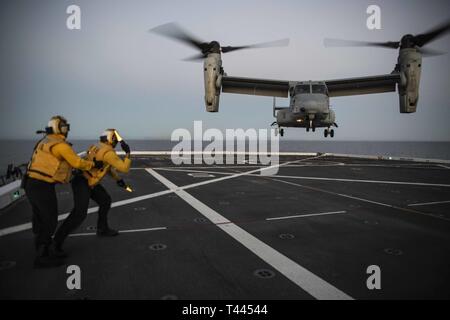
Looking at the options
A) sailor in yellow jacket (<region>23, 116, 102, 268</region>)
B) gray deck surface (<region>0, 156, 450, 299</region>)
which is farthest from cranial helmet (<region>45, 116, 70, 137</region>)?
gray deck surface (<region>0, 156, 450, 299</region>)

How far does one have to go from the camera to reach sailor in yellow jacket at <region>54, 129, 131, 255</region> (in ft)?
13.4

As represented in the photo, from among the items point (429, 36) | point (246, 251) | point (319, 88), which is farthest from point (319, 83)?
point (246, 251)

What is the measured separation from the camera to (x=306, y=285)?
3.24 meters

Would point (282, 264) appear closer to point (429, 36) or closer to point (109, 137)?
point (109, 137)

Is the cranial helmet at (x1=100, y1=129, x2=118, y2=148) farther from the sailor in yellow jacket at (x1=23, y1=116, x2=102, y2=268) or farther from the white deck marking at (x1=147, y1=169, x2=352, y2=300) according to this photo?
the white deck marking at (x1=147, y1=169, x2=352, y2=300)

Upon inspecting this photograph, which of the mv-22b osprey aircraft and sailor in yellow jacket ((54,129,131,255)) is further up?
the mv-22b osprey aircraft

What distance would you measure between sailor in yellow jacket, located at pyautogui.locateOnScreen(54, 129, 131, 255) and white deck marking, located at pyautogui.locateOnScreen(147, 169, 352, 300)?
2.30m

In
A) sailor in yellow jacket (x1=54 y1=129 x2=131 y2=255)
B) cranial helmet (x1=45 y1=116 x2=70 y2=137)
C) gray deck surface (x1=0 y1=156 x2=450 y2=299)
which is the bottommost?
gray deck surface (x1=0 y1=156 x2=450 y2=299)

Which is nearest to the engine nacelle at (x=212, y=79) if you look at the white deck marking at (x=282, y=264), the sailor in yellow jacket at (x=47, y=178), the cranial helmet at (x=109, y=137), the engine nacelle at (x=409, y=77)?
the engine nacelle at (x=409, y=77)

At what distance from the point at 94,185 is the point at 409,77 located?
70.7 feet

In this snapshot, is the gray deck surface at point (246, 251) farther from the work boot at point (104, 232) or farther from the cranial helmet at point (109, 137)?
the cranial helmet at point (109, 137)

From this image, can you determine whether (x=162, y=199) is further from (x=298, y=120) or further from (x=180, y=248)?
(x=298, y=120)

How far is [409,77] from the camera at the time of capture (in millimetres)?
18484
